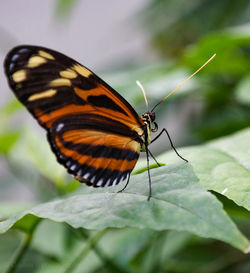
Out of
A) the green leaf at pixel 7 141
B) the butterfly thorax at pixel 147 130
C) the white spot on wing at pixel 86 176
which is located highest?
the white spot on wing at pixel 86 176

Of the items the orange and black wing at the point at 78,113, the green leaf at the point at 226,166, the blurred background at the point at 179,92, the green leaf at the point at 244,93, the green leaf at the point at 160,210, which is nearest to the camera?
the green leaf at the point at 160,210

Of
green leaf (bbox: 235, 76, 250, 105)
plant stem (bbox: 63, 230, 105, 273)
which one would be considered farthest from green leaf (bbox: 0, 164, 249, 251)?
green leaf (bbox: 235, 76, 250, 105)

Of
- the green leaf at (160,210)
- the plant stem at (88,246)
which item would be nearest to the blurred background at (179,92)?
the plant stem at (88,246)

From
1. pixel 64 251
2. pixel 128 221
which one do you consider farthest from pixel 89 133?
pixel 64 251

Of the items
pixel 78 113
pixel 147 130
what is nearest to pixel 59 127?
pixel 78 113

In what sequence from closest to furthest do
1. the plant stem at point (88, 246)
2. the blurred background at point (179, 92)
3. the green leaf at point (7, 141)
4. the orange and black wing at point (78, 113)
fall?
the orange and black wing at point (78, 113) < the plant stem at point (88, 246) < the blurred background at point (179, 92) < the green leaf at point (7, 141)

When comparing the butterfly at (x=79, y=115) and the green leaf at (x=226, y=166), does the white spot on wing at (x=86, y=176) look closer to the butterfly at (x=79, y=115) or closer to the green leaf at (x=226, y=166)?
the butterfly at (x=79, y=115)

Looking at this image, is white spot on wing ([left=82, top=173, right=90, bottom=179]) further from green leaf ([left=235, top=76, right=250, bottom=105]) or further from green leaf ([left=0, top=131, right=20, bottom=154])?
green leaf ([left=0, top=131, right=20, bottom=154])
